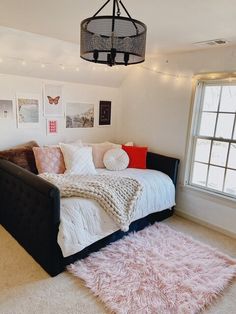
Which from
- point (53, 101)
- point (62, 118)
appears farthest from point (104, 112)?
point (53, 101)

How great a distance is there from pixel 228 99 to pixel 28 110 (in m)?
2.45

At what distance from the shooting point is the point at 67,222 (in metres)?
2.01

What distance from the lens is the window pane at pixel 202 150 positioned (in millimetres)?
3023

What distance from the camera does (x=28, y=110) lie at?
302 cm

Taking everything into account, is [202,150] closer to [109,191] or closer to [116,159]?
[116,159]

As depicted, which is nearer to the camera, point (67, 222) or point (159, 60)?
point (67, 222)

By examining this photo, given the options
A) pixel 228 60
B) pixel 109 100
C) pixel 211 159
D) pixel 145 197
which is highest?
pixel 228 60

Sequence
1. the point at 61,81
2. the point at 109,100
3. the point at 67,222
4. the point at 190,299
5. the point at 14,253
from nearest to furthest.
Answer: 1. the point at 190,299
2. the point at 67,222
3. the point at 14,253
4. the point at 61,81
5. the point at 109,100

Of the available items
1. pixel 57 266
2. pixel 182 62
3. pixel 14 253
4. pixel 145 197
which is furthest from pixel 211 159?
pixel 14 253

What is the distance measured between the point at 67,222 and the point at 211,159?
6.46ft

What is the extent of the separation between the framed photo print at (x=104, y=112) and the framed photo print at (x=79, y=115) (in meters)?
0.17

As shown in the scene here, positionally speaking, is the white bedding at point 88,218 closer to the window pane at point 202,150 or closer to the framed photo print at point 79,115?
the window pane at point 202,150

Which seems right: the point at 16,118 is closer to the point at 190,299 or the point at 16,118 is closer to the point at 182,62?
the point at 182,62

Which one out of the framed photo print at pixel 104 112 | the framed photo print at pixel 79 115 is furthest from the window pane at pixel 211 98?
the framed photo print at pixel 79 115
